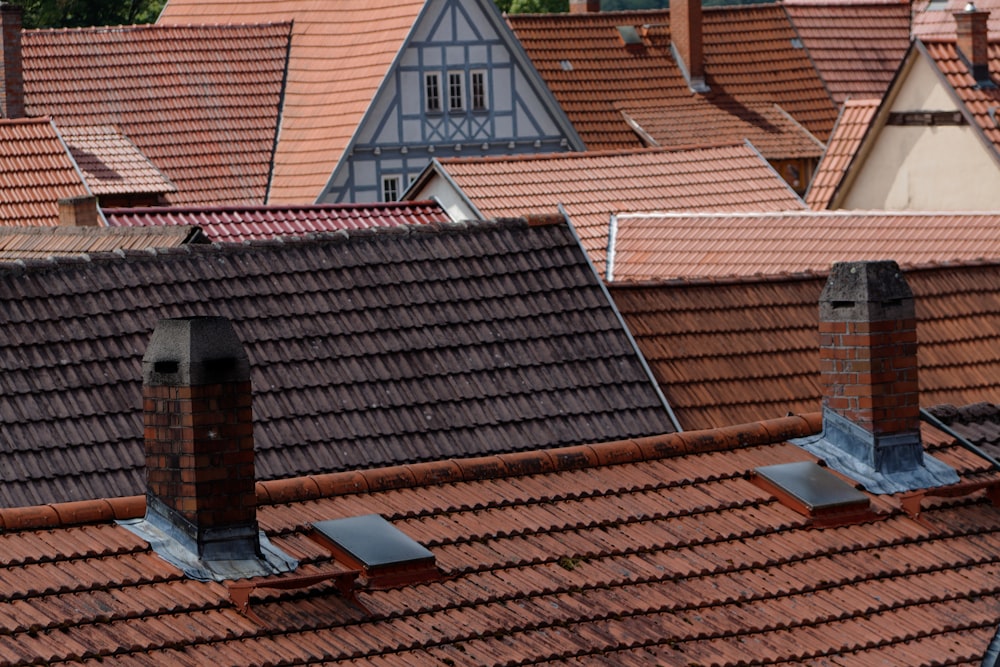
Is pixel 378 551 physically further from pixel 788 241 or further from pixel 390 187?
pixel 390 187

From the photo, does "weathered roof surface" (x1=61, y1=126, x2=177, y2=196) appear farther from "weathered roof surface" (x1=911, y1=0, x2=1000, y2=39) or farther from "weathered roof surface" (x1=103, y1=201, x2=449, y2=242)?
"weathered roof surface" (x1=911, y1=0, x2=1000, y2=39)

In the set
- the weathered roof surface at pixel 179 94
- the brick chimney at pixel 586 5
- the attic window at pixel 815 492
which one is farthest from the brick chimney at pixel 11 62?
the attic window at pixel 815 492

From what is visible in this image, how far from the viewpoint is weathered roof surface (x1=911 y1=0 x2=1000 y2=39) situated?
58.1 metres

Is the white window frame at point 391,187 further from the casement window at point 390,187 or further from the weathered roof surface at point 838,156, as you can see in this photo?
the weathered roof surface at point 838,156

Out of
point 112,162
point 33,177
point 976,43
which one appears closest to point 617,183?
point 976,43

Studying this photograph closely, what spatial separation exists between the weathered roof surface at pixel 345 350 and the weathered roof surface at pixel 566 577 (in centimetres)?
370

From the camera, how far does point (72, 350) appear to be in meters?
16.3

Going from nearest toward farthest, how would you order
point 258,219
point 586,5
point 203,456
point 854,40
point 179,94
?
point 203,456 → point 258,219 → point 179,94 → point 854,40 → point 586,5

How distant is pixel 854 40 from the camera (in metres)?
53.2

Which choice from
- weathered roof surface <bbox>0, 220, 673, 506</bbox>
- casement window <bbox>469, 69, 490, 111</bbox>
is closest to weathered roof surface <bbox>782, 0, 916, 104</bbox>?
casement window <bbox>469, 69, 490, 111</bbox>

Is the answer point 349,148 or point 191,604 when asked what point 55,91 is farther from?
point 191,604

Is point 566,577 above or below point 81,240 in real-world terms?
below

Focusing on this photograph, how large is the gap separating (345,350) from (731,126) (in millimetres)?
32409

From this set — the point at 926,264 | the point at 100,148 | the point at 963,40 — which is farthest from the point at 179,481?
the point at 100,148
